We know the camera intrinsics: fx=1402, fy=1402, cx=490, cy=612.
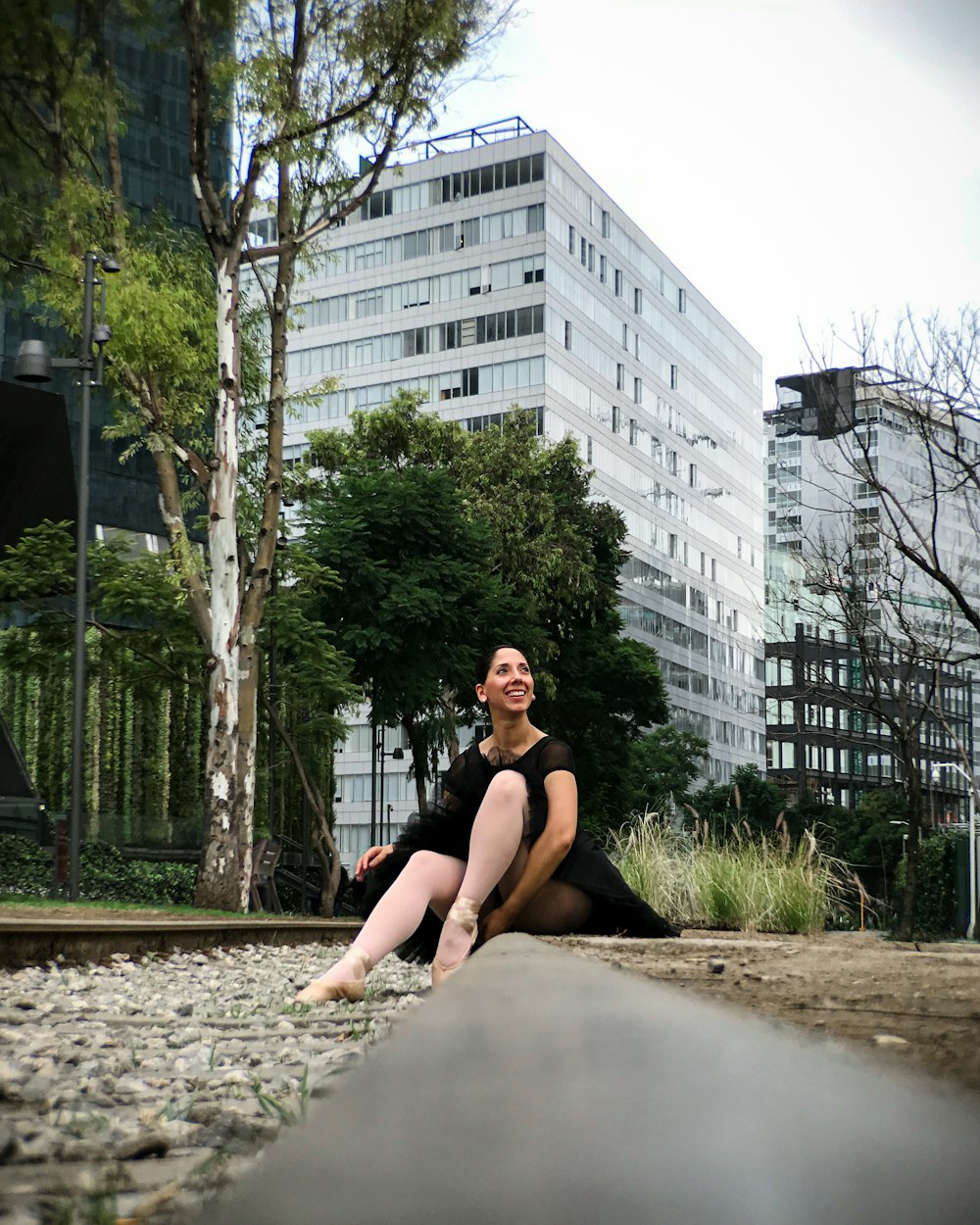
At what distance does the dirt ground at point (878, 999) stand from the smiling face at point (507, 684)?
243cm

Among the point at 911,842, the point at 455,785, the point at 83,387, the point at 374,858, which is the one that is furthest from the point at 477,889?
the point at 911,842

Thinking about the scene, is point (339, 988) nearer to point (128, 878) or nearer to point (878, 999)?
point (878, 999)

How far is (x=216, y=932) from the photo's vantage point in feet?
32.7

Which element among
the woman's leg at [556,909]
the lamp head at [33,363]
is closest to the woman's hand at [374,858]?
the woman's leg at [556,909]

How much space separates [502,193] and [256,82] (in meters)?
57.0

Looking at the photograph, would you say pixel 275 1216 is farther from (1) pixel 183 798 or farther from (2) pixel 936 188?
(1) pixel 183 798

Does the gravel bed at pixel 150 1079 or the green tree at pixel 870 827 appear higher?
the gravel bed at pixel 150 1079

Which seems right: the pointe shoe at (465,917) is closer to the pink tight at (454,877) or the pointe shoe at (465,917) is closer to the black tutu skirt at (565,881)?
the pink tight at (454,877)

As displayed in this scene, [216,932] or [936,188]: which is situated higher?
[936,188]

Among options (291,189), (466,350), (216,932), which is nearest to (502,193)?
(466,350)

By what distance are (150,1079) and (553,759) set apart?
6.47 feet

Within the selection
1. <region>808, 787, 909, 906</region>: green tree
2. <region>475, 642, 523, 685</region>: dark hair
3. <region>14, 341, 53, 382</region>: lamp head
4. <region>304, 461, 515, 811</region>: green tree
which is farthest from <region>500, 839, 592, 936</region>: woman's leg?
<region>808, 787, 909, 906</region>: green tree

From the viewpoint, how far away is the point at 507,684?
4.64 meters

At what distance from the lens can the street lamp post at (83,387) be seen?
53.2 ft
